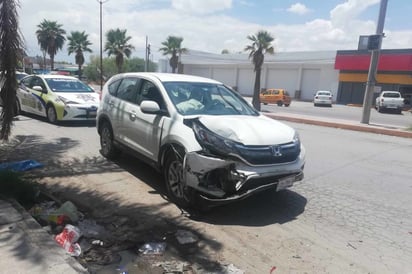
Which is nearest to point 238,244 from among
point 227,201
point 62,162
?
point 227,201

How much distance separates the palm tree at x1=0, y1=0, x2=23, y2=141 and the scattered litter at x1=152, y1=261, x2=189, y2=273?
15.6 ft

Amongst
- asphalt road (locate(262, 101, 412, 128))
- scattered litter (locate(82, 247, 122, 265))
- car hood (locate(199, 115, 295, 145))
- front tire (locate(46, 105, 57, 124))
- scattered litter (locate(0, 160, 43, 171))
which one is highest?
car hood (locate(199, 115, 295, 145))

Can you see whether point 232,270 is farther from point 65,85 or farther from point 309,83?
point 309,83

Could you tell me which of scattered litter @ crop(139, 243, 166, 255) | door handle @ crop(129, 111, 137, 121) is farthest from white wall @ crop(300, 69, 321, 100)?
scattered litter @ crop(139, 243, 166, 255)

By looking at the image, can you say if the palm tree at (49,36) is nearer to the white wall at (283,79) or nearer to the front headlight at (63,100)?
the white wall at (283,79)

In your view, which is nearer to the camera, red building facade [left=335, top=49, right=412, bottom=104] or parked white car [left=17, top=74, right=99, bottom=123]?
parked white car [left=17, top=74, right=99, bottom=123]

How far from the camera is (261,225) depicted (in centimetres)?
438

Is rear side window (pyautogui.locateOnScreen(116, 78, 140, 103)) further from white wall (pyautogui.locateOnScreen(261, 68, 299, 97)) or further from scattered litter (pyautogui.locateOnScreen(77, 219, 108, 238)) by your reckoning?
white wall (pyautogui.locateOnScreen(261, 68, 299, 97))

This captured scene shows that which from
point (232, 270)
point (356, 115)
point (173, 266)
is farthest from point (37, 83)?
point (356, 115)

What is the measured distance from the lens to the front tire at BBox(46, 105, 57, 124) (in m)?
11.0

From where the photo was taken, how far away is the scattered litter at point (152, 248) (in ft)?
12.0

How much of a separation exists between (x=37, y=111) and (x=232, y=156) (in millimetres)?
9575

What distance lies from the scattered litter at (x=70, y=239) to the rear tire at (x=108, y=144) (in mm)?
3006

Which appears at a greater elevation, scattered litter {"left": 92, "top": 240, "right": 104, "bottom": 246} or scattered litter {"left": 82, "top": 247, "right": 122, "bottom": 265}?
scattered litter {"left": 92, "top": 240, "right": 104, "bottom": 246}
